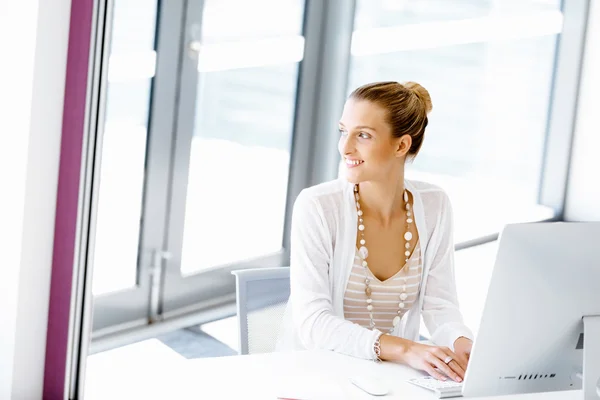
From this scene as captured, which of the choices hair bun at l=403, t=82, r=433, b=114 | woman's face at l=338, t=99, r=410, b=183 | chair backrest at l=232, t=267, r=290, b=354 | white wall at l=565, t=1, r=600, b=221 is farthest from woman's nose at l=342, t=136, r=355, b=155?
white wall at l=565, t=1, r=600, b=221

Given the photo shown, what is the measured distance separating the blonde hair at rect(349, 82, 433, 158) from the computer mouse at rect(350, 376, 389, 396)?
0.75 metres

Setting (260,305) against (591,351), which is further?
(260,305)

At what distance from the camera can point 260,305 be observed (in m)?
2.17

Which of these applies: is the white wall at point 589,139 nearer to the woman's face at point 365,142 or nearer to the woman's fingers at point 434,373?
the woman's face at point 365,142

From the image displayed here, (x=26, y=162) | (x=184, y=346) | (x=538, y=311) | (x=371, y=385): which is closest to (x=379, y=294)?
(x=371, y=385)

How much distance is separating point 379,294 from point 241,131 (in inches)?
86.3

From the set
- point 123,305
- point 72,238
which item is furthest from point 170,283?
point 72,238

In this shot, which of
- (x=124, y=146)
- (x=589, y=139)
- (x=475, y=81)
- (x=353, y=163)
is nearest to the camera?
(x=353, y=163)

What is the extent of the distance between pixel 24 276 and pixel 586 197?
567cm

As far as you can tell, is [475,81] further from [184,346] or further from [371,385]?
[371,385]

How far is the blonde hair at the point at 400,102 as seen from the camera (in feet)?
7.24

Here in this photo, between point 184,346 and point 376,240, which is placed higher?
point 376,240

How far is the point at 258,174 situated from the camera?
4.39 metres

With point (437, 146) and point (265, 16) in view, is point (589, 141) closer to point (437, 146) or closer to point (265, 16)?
point (437, 146)
